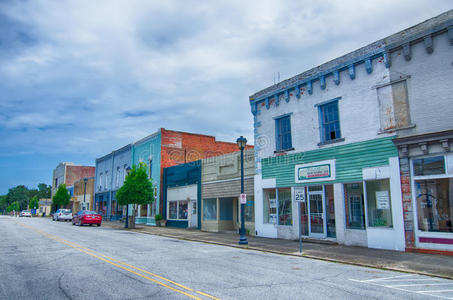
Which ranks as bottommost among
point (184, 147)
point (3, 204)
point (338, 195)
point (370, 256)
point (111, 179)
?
point (370, 256)

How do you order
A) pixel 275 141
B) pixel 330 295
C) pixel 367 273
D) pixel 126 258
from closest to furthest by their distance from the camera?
pixel 330 295
pixel 367 273
pixel 126 258
pixel 275 141

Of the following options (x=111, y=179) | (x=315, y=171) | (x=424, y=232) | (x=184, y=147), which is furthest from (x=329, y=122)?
(x=111, y=179)

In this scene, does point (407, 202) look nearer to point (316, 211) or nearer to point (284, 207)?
point (316, 211)

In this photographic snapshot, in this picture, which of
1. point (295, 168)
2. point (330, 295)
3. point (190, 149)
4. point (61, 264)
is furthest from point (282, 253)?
point (190, 149)

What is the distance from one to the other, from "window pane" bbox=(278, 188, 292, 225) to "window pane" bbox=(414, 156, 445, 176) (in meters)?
6.85

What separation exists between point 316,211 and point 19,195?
565ft

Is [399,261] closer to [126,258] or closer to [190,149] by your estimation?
[126,258]

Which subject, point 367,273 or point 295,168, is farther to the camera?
point 295,168

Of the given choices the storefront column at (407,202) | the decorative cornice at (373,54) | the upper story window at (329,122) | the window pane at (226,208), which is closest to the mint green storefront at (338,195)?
the storefront column at (407,202)

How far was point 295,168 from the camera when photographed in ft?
60.8

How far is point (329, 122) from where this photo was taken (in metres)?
17.4

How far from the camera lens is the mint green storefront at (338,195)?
14.4m

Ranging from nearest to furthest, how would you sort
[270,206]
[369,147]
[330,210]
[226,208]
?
1. [369,147]
2. [330,210]
3. [270,206]
4. [226,208]

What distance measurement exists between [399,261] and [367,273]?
242 centimetres
